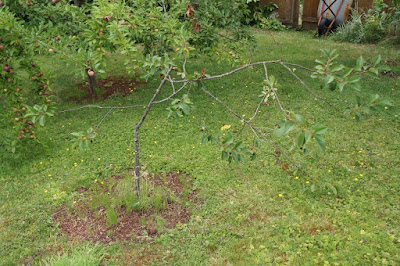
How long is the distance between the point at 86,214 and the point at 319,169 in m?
2.87

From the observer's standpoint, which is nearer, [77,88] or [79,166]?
[79,166]

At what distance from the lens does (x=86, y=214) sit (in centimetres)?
368

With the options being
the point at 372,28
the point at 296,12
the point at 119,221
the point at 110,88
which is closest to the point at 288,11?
the point at 296,12

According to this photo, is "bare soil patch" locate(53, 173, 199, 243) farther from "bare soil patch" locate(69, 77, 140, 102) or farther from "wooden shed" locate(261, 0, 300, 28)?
"wooden shed" locate(261, 0, 300, 28)

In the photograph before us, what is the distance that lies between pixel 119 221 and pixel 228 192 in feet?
4.18

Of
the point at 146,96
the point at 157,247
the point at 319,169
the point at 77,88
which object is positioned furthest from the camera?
the point at 77,88

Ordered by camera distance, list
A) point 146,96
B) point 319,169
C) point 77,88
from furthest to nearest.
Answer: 1. point 77,88
2. point 146,96
3. point 319,169

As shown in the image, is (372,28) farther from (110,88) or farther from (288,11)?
(110,88)

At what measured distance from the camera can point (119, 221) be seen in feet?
11.7

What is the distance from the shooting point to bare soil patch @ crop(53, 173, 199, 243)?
341cm

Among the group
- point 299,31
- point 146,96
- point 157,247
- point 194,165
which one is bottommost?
point 157,247

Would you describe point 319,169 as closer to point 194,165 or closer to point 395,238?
point 395,238

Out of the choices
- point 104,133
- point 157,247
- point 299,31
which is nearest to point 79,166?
point 104,133

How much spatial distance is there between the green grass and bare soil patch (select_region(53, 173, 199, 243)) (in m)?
0.12
